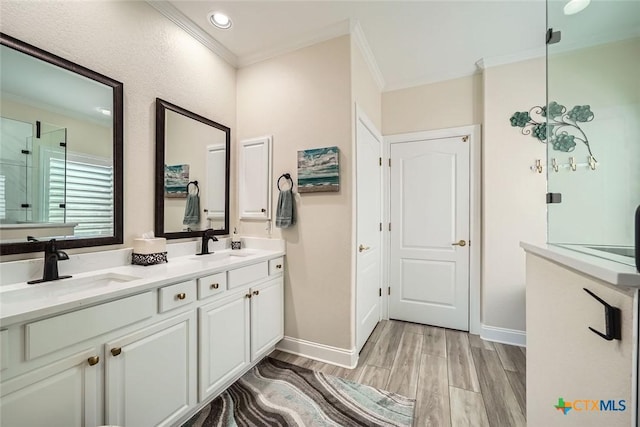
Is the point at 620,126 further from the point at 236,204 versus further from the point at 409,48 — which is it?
the point at 236,204

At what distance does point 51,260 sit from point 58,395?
65 centimetres

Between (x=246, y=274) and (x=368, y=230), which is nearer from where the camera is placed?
(x=246, y=274)

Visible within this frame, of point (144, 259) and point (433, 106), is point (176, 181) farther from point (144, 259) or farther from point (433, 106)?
point (433, 106)

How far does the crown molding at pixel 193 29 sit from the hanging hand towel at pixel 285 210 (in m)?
1.41

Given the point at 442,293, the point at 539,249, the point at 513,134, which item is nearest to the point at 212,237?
the point at 539,249

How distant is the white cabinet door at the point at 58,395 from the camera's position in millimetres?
831

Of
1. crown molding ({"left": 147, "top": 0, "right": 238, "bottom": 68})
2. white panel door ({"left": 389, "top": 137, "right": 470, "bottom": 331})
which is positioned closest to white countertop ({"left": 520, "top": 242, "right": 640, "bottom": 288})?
white panel door ({"left": 389, "top": 137, "right": 470, "bottom": 331})

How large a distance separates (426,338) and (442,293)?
0.52 metres

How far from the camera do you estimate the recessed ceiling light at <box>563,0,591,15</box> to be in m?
1.32

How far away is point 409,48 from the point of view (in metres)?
2.33

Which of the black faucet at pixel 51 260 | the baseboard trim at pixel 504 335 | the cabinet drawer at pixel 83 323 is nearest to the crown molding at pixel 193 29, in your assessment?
the black faucet at pixel 51 260

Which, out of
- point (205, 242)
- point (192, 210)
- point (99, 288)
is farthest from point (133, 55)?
point (99, 288)

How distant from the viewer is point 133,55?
168 centimetres

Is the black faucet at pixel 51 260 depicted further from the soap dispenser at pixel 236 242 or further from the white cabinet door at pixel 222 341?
the soap dispenser at pixel 236 242
